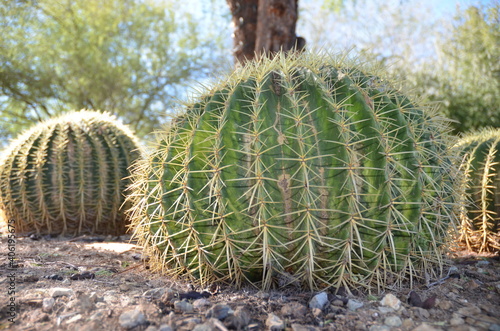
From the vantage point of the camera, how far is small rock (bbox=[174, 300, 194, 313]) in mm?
1643

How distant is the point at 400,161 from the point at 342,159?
321 millimetres

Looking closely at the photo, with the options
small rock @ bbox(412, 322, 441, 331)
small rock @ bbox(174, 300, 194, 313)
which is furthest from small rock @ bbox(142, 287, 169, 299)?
small rock @ bbox(412, 322, 441, 331)

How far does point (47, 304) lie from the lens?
5.32 ft

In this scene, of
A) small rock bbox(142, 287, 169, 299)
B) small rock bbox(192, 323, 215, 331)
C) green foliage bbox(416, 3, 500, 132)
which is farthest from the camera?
green foliage bbox(416, 3, 500, 132)

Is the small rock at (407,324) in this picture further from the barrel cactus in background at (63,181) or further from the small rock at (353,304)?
the barrel cactus in background at (63,181)

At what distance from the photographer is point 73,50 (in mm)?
10430

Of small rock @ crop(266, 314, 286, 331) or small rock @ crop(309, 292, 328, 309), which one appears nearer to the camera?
small rock @ crop(266, 314, 286, 331)

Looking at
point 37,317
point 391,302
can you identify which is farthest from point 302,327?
point 37,317

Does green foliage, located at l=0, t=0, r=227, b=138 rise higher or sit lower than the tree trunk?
higher

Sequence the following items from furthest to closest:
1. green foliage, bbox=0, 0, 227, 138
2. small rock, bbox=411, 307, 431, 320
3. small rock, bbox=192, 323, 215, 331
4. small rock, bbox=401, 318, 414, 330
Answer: green foliage, bbox=0, 0, 227, 138 → small rock, bbox=411, 307, 431, 320 → small rock, bbox=401, 318, 414, 330 → small rock, bbox=192, 323, 215, 331

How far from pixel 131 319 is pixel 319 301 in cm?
75

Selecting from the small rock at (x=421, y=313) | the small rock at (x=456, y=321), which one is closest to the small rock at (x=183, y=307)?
the small rock at (x=421, y=313)

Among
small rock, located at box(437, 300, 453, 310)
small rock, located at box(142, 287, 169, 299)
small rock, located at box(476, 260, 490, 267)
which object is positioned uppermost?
small rock, located at box(142, 287, 169, 299)

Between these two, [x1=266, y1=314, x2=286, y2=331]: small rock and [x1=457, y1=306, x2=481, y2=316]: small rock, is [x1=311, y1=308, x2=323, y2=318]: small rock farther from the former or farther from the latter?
[x1=457, y1=306, x2=481, y2=316]: small rock
